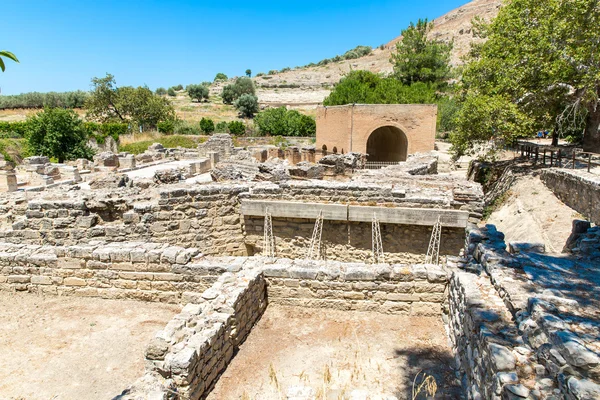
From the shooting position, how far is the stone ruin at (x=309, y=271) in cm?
317

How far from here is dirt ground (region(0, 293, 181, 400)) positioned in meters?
4.14

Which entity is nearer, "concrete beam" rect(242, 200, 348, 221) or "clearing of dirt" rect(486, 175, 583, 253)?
"concrete beam" rect(242, 200, 348, 221)

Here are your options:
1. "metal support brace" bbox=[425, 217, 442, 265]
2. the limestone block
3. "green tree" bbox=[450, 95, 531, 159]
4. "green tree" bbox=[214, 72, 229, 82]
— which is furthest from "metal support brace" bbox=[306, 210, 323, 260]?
"green tree" bbox=[214, 72, 229, 82]

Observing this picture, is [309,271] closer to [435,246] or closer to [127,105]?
[435,246]

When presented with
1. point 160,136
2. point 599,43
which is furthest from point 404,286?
point 160,136

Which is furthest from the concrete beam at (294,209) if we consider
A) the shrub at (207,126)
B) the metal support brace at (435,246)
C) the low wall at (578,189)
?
the shrub at (207,126)

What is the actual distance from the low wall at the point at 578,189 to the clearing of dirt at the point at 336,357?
7876 millimetres

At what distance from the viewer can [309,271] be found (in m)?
5.52

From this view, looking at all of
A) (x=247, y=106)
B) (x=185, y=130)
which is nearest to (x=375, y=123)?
(x=185, y=130)

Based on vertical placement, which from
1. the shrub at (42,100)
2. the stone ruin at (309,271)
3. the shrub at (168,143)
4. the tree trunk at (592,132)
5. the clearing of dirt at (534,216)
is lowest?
the clearing of dirt at (534,216)

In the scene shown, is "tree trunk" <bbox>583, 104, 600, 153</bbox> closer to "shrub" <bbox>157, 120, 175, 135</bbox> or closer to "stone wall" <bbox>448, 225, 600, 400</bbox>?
"stone wall" <bbox>448, 225, 600, 400</bbox>

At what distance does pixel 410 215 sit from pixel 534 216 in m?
6.46

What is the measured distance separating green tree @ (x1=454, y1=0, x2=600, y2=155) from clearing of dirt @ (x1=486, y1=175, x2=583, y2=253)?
8.16 feet

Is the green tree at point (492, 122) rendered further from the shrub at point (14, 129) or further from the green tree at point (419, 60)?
Answer: the shrub at point (14, 129)
